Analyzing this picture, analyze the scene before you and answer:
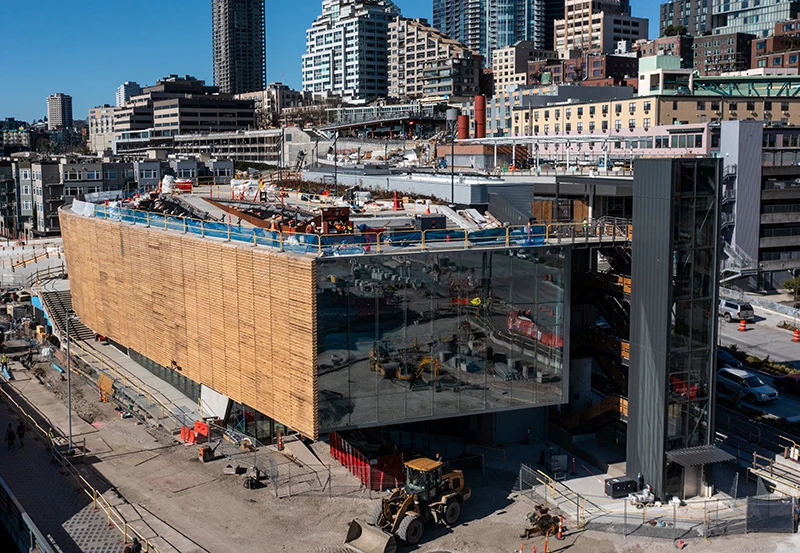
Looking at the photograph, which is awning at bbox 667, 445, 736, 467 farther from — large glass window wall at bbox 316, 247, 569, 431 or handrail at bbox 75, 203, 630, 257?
handrail at bbox 75, 203, 630, 257

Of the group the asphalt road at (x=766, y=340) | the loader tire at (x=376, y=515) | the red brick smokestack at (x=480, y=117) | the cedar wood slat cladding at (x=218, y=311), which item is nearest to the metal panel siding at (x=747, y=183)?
the asphalt road at (x=766, y=340)

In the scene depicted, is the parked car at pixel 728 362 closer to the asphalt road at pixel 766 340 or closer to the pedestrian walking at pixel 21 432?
the asphalt road at pixel 766 340

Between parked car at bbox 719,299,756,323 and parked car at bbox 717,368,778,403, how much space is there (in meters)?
14.8

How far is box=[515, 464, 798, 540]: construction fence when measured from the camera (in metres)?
29.6

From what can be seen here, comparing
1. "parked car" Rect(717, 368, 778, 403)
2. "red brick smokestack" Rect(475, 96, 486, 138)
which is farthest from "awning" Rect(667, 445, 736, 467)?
"red brick smokestack" Rect(475, 96, 486, 138)

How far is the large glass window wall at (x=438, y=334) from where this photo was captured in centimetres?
3041

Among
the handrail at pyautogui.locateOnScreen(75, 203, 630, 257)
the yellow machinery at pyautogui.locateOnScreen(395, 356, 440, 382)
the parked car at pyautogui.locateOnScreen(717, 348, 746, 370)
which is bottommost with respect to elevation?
the parked car at pyautogui.locateOnScreen(717, 348, 746, 370)

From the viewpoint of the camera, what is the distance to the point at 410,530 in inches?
1115

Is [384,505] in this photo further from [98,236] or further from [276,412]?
[98,236]

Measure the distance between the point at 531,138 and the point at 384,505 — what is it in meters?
62.2

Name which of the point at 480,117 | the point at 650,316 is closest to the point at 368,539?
the point at 650,316

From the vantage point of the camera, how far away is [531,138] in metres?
86.0

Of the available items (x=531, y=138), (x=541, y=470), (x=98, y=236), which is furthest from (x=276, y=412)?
(x=531, y=138)

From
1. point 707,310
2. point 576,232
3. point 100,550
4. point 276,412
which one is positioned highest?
point 576,232
